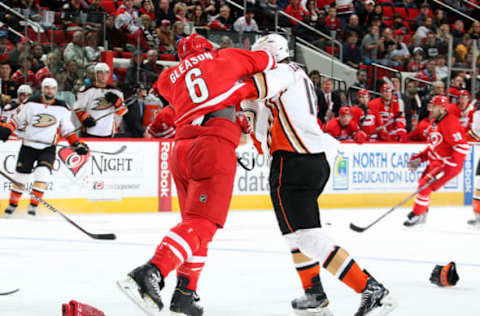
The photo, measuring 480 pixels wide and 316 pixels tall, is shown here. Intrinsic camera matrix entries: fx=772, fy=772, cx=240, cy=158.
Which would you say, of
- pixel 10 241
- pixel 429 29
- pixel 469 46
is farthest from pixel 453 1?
pixel 10 241

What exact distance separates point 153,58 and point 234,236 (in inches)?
138

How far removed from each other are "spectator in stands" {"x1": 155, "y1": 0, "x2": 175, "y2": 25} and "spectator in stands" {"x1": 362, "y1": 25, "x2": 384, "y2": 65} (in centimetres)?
310

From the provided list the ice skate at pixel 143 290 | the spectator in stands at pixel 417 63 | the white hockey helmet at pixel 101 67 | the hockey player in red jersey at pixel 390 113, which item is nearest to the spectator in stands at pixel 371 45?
the spectator in stands at pixel 417 63

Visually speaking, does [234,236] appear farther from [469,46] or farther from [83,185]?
[469,46]

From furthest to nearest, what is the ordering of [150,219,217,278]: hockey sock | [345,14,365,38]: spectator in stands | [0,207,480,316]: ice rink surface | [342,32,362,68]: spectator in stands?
1. [345,14,365,38]: spectator in stands
2. [342,32,362,68]: spectator in stands
3. [0,207,480,316]: ice rink surface
4. [150,219,217,278]: hockey sock

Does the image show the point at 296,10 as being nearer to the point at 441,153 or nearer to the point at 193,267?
the point at 441,153

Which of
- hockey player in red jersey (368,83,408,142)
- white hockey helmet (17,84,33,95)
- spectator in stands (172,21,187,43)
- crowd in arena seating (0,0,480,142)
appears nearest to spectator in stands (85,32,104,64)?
crowd in arena seating (0,0,480,142)

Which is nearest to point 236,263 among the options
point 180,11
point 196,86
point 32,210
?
point 196,86

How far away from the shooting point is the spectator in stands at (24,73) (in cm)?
883

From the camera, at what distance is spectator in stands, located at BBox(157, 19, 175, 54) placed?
987 cm

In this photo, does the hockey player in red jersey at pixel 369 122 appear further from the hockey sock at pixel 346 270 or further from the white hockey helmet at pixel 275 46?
the hockey sock at pixel 346 270

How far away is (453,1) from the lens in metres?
14.5

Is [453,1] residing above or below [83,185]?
above

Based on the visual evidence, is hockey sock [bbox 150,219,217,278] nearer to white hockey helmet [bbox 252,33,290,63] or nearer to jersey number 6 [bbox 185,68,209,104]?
jersey number 6 [bbox 185,68,209,104]
